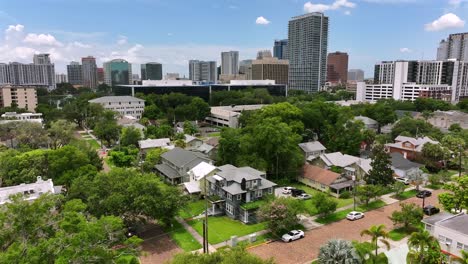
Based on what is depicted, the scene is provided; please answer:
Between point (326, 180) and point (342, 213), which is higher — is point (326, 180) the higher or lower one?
the higher one

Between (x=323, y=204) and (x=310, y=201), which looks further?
(x=310, y=201)

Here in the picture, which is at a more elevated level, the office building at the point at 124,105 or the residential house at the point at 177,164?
the office building at the point at 124,105

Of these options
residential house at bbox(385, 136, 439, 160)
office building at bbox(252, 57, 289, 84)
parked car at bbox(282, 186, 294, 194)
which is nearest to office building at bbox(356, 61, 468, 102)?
office building at bbox(252, 57, 289, 84)

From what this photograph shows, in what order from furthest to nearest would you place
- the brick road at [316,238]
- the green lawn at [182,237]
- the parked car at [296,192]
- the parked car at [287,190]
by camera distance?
A: the parked car at [287,190] < the parked car at [296,192] < the green lawn at [182,237] < the brick road at [316,238]

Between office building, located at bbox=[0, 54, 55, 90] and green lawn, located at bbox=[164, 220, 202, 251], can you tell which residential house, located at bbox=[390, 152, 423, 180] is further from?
office building, located at bbox=[0, 54, 55, 90]

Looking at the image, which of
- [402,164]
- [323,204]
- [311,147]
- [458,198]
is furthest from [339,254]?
[311,147]

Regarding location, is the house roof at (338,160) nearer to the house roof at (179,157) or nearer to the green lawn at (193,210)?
the house roof at (179,157)

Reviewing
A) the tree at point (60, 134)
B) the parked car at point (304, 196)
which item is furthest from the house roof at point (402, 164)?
the tree at point (60, 134)

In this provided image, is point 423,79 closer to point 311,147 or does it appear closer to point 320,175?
point 311,147
